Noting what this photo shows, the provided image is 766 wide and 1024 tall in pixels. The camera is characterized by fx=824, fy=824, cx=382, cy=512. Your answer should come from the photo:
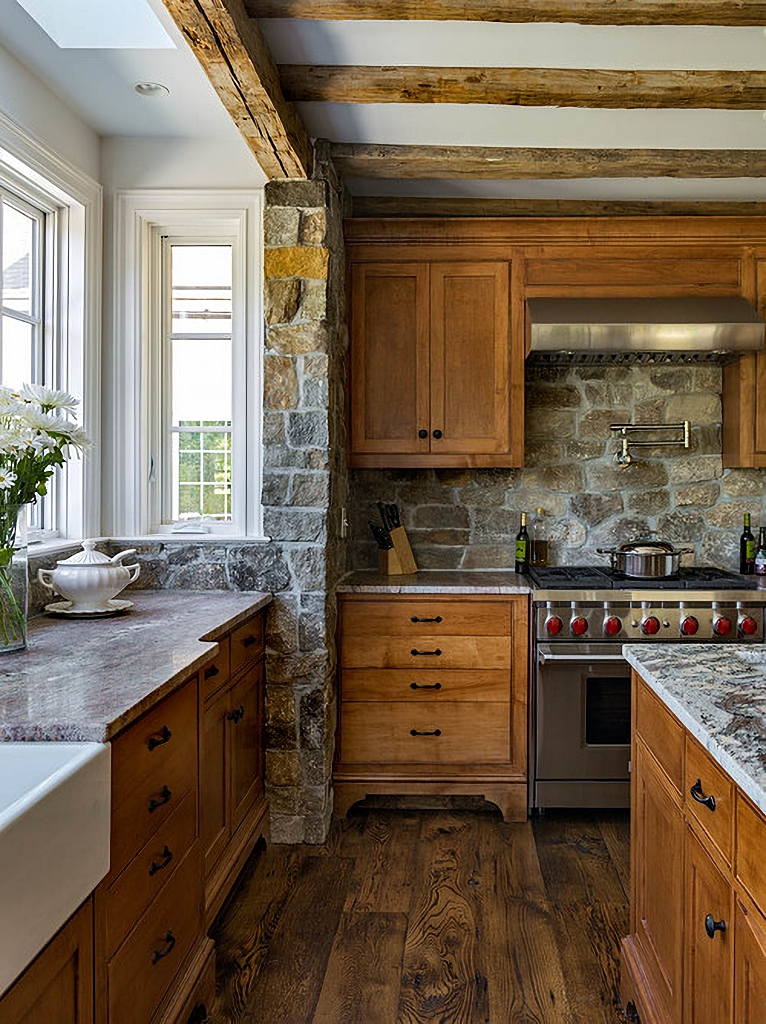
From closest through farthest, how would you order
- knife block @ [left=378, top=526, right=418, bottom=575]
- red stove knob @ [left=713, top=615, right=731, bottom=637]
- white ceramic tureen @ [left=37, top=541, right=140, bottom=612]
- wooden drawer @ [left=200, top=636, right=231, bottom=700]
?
wooden drawer @ [left=200, top=636, right=231, bottom=700] → white ceramic tureen @ [left=37, top=541, right=140, bottom=612] → red stove knob @ [left=713, top=615, right=731, bottom=637] → knife block @ [left=378, top=526, right=418, bottom=575]

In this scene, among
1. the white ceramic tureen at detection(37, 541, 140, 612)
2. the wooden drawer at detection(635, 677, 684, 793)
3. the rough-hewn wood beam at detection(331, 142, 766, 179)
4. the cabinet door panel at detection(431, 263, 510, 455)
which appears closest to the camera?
the wooden drawer at detection(635, 677, 684, 793)

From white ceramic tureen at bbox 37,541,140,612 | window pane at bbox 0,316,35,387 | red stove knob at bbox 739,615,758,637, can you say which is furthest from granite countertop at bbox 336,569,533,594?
window pane at bbox 0,316,35,387

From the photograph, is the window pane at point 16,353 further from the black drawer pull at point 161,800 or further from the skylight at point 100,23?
the black drawer pull at point 161,800

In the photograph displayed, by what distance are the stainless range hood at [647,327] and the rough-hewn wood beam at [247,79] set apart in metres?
1.20

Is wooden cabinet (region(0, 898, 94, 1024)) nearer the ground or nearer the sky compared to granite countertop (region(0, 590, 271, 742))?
nearer the ground

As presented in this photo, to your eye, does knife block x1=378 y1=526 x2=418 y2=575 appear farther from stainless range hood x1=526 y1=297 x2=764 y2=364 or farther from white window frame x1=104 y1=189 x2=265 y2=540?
stainless range hood x1=526 y1=297 x2=764 y2=364

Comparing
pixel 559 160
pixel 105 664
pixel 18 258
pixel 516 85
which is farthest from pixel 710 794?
pixel 18 258

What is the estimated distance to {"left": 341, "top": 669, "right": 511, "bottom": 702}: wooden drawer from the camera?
3439 millimetres

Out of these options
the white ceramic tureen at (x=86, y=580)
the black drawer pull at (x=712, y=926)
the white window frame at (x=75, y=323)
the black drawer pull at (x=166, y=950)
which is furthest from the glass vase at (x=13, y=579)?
the black drawer pull at (x=712, y=926)

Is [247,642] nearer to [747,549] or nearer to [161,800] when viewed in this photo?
[161,800]

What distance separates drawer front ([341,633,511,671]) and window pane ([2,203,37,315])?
1782mm

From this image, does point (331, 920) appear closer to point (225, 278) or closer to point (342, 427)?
point (342, 427)

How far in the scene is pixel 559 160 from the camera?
3307 mm

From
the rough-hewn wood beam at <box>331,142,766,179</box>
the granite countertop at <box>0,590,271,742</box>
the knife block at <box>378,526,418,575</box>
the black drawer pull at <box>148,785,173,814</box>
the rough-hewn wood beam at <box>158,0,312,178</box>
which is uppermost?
the rough-hewn wood beam at <box>331,142,766,179</box>
